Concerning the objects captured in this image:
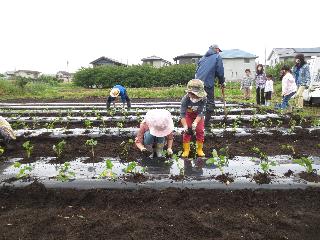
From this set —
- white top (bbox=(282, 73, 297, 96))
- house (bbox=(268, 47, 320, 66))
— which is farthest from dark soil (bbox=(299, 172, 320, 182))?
house (bbox=(268, 47, 320, 66))

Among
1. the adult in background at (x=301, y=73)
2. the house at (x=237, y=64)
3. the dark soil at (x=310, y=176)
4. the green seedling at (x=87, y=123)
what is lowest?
the dark soil at (x=310, y=176)

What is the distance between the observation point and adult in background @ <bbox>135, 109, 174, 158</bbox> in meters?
4.37

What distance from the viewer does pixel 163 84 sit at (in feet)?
110

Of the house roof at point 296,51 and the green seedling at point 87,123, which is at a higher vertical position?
the house roof at point 296,51

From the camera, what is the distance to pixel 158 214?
3.39m

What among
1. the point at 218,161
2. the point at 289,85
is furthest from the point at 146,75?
the point at 218,161

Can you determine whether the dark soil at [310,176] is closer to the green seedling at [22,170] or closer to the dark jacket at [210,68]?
the green seedling at [22,170]

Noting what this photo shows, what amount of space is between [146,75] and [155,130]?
95.3 ft

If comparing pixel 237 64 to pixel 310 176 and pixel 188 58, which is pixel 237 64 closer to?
pixel 188 58

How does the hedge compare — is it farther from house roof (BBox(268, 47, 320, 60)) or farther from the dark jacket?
the dark jacket

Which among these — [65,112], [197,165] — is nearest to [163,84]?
[65,112]

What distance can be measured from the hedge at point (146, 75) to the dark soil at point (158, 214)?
29482 mm

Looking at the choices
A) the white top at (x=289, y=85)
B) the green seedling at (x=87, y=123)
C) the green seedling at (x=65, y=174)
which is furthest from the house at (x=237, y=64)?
the green seedling at (x=65, y=174)

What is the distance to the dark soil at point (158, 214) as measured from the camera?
307 cm
